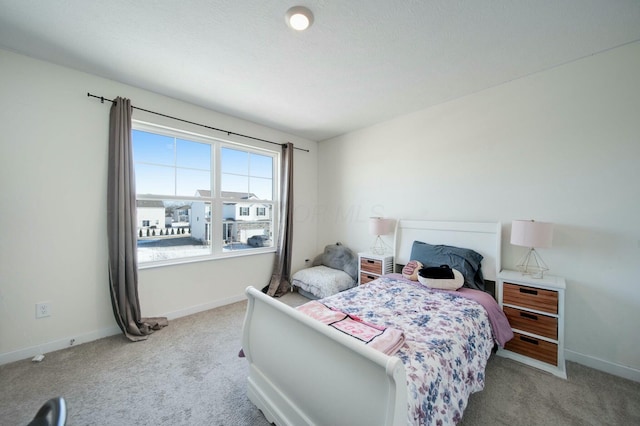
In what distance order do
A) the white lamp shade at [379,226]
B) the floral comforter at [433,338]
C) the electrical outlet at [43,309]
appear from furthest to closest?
the white lamp shade at [379,226] < the electrical outlet at [43,309] < the floral comforter at [433,338]

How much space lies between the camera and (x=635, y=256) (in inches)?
73.8

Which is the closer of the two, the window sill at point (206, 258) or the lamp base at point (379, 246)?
the window sill at point (206, 258)

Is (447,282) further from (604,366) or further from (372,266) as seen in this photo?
(604,366)

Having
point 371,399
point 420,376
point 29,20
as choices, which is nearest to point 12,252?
point 29,20

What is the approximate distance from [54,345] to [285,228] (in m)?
2.62

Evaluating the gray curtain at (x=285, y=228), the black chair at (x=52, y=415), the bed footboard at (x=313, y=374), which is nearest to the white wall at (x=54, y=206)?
the gray curtain at (x=285, y=228)

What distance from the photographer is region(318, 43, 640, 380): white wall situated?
1.90 m

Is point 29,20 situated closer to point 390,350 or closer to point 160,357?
point 160,357

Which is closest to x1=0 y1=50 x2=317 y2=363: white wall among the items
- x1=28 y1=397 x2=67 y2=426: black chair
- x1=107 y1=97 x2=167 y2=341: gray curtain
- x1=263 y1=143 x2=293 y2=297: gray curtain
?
x1=107 y1=97 x2=167 y2=341: gray curtain

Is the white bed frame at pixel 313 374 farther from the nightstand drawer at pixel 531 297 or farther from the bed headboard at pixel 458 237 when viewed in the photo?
the bed headboard at pixel 458 237

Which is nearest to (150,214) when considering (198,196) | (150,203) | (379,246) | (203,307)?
(150,203)

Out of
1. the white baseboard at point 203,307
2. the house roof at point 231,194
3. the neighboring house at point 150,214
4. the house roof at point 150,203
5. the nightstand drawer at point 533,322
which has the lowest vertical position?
the white baseboard at point 203,307

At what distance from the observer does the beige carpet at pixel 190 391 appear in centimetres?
150

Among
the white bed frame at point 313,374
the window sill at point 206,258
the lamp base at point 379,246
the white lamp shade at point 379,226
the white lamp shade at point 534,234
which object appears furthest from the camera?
the lamp base at point 379,246
